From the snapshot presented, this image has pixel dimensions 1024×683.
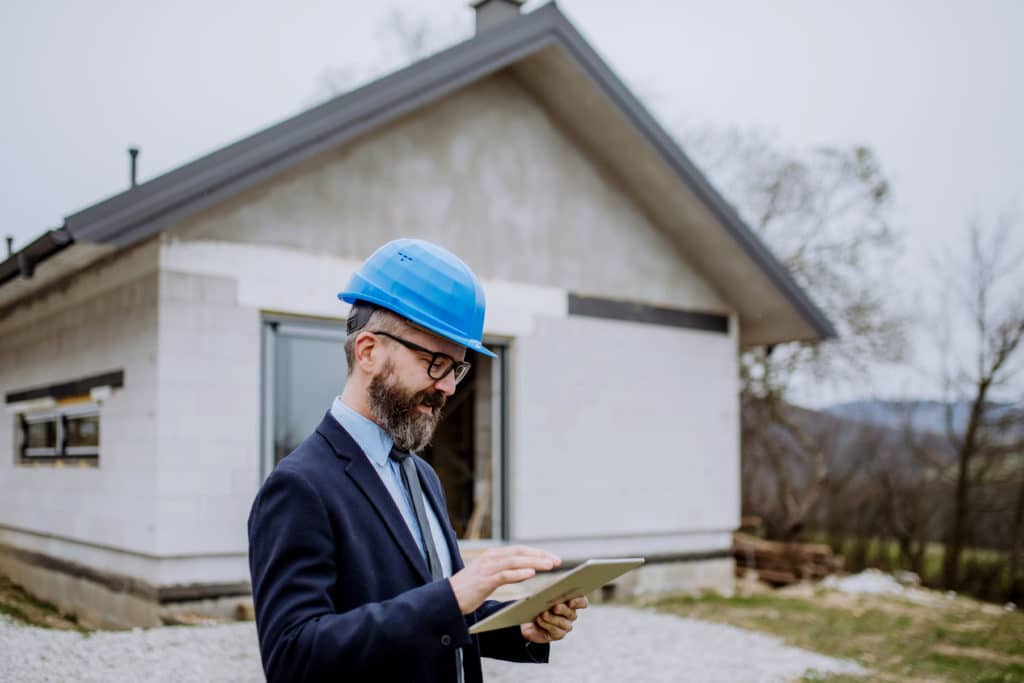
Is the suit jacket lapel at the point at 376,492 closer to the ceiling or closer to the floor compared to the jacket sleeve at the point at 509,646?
closer to the ceiling

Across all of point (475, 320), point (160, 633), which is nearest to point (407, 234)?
point (160, 633)

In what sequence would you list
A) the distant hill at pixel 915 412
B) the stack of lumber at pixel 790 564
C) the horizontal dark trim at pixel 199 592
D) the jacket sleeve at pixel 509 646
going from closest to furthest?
the jacket sleeve at pixel 509 646, the horizontal dark trim at pixel 199 592, the stack of lumber at pixel 790 564, the distant hill at pixel 915 412

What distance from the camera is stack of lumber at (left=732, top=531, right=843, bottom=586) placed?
14.8 meters

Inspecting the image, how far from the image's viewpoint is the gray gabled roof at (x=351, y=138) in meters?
6.71

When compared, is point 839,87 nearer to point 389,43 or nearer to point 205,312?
point 389,43

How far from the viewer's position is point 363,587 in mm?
2029

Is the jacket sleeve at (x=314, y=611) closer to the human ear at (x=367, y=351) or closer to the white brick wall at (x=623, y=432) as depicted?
the human ear at (x=367, y=351)

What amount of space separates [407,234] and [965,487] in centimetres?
1669

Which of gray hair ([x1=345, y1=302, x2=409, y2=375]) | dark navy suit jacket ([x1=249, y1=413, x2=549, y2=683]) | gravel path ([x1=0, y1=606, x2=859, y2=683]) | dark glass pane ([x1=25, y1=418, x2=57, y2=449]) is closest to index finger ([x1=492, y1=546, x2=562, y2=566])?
dark navy suit jacket ([x1=249, y1=413, x2=549, y2=683])

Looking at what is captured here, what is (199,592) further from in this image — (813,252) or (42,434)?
(813,252)

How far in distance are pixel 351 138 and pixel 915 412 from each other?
17.8m

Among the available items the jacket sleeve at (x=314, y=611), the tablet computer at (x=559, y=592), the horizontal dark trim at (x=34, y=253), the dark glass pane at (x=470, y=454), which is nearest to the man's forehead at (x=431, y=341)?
the jacket sleeve at (x=314, y=611)

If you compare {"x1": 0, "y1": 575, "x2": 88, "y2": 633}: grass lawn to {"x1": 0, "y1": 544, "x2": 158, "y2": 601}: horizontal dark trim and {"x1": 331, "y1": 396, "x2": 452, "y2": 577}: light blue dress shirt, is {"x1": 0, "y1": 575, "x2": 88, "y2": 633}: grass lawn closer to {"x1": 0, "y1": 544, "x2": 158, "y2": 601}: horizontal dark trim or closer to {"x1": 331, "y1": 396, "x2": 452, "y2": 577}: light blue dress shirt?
{"x1": 0, "y1": 544, "x2": 158, "y2": 601}: horizontal dark trim

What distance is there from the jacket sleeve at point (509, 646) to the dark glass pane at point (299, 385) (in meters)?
5.54
